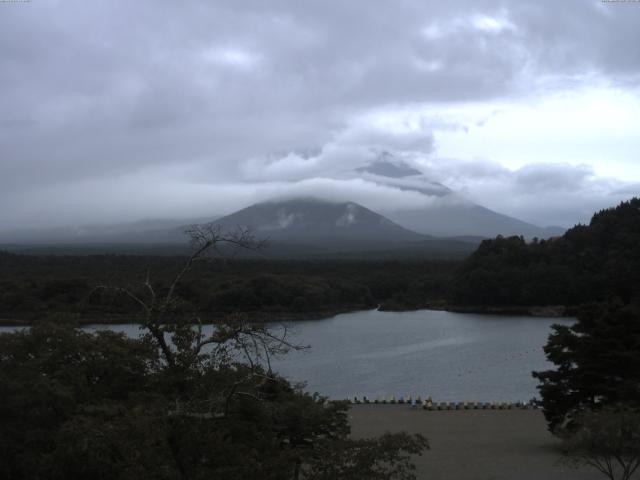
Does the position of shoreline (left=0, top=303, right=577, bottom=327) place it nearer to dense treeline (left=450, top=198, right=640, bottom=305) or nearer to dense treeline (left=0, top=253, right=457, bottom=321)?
dense treeline (left=0, top=253, right=457, bottom=321)

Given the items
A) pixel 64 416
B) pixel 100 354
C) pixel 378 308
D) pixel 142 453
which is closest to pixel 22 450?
pixel 64 416

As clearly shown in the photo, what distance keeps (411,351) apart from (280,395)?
1973 cm

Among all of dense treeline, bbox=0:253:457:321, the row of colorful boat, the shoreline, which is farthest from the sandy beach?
the shoreline

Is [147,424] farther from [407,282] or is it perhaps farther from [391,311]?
[407,282]

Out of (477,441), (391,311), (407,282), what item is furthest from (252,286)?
(477,441)

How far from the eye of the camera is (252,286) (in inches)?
1549

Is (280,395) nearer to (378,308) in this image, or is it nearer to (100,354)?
(100,354)

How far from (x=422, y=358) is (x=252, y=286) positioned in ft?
50.0

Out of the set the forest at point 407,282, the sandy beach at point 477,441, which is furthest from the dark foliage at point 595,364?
the forest at point 407,282

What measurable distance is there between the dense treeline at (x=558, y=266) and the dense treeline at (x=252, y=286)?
3.95m

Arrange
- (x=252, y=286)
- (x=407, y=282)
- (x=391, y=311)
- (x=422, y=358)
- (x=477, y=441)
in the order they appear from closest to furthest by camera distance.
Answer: (x=477, y=441) < (x=422, y=358) < (x=252, y=286) < (x=391, y=311) < (x=407, y=282)

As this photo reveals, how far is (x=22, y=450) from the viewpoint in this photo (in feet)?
20.9

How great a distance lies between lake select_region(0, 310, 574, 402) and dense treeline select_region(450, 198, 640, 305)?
4097 millimetres

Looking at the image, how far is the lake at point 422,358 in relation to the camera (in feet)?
→ 67.9
